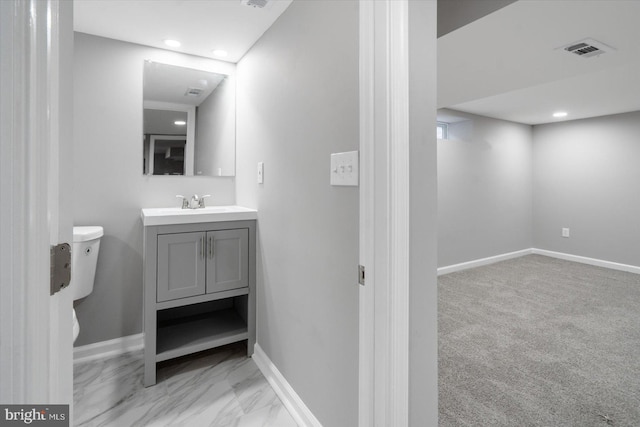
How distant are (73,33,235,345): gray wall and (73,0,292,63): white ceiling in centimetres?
17

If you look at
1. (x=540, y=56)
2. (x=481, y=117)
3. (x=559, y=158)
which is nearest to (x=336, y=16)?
(x=540, y=56)

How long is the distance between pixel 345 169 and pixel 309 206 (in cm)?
35

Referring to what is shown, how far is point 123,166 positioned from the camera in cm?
223

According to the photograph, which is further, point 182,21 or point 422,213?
point 182,21

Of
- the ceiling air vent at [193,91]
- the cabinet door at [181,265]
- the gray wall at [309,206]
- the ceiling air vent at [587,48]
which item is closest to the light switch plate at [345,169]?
the gray wall at [309,206]

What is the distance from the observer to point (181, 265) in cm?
193

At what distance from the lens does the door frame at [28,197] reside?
0.46m

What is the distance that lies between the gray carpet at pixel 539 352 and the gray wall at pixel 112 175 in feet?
7.10

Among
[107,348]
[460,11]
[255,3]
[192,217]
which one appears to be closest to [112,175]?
[192,217]

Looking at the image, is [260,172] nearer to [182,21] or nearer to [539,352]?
[182,21]

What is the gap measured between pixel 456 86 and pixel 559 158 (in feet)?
11.3

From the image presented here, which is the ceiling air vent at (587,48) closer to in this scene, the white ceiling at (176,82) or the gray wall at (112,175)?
the white ceiling at (176,82)

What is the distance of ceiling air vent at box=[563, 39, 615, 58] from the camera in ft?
6.53

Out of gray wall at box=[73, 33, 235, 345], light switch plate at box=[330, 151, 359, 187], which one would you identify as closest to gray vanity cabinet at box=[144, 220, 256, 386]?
gray wall at box=[73, 33, 235, 345]
